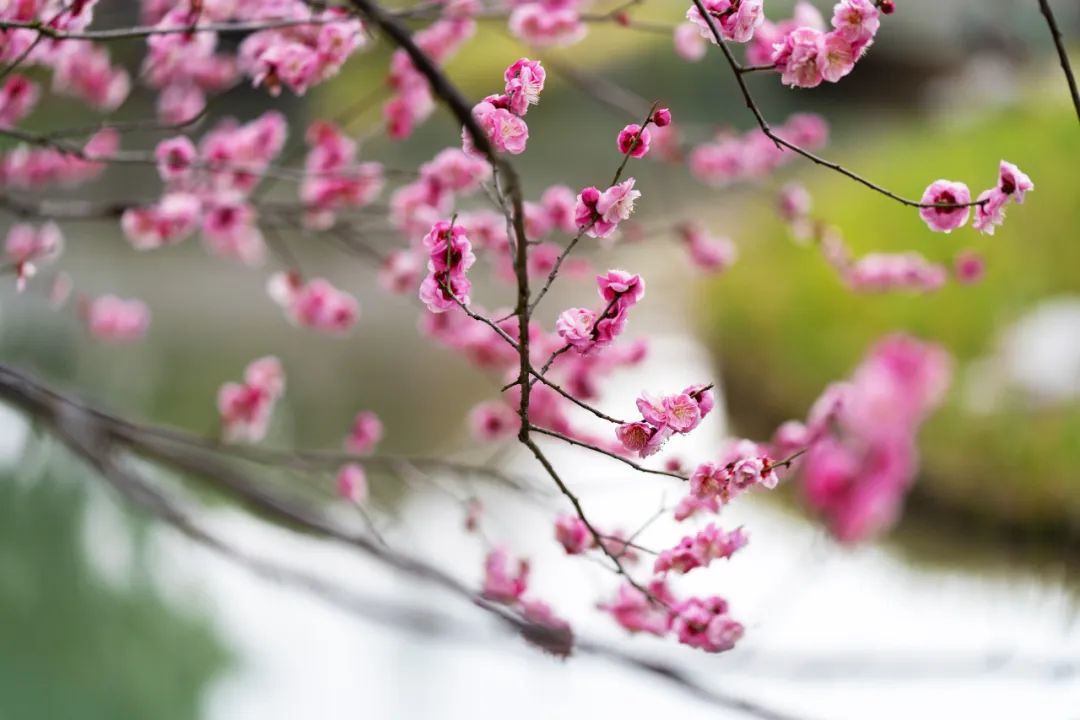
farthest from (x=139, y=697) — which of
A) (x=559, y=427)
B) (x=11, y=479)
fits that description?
(x=559, y=427)

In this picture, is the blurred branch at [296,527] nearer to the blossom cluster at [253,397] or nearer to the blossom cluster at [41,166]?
the blossom cluster at [253,397]

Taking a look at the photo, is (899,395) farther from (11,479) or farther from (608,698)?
(11,479)

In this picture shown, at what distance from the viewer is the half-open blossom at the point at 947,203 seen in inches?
17.3

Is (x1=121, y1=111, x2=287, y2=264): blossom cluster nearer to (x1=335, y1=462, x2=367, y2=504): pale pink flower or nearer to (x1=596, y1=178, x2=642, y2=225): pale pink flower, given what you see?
(x1=335, y1=462, x2=367, y2=504): pale pink flower

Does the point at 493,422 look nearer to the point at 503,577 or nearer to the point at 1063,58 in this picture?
the point at 503,577

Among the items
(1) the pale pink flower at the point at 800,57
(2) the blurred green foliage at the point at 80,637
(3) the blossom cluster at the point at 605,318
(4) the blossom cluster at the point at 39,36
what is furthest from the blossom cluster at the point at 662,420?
(2) the blurred green foliage at the point at 80,637

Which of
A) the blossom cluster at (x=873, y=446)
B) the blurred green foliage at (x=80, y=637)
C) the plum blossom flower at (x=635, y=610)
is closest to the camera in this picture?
the plum blossom flower at (x=635, y=610)

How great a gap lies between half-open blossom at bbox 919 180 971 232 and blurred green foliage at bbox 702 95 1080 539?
1.09m

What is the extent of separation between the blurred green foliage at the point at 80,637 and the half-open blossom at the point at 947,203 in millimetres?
1087

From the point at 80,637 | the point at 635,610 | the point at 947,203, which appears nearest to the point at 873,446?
the point at 635,610

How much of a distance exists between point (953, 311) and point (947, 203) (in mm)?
1407

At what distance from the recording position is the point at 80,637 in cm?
130

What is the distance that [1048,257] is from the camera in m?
1.68

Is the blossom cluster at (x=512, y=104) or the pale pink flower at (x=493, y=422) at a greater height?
the blossom cluster at (x=512, y=104)
